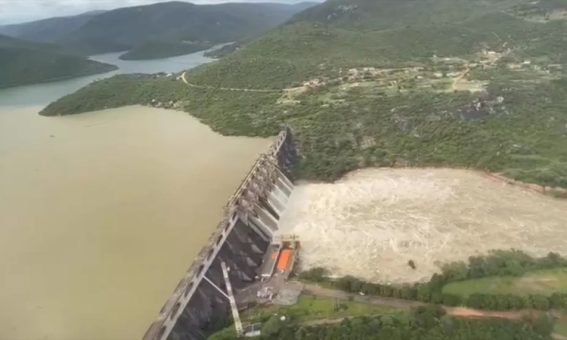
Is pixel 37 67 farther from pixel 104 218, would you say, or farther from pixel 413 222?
pixel 413 222

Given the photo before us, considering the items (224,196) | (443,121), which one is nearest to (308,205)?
(224,196)

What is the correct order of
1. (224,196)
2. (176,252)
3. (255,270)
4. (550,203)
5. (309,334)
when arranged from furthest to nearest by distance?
1. (224,196)
2. (550,203)
3. (176,252)
4. (255,270)
5. (309,334)

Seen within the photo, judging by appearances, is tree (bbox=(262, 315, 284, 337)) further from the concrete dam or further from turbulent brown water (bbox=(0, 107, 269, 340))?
turbulent brown water (bbox=(0, 107, 269, 340))

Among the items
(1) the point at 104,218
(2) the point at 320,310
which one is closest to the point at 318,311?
(2) the point at 320,310

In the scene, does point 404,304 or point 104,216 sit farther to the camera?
point 104,216

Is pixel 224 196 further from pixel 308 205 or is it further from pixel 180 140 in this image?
pixel 180 140

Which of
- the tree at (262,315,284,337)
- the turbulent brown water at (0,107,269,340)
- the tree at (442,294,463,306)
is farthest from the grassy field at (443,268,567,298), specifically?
the turbulent brown water at (0,107,269,340)
